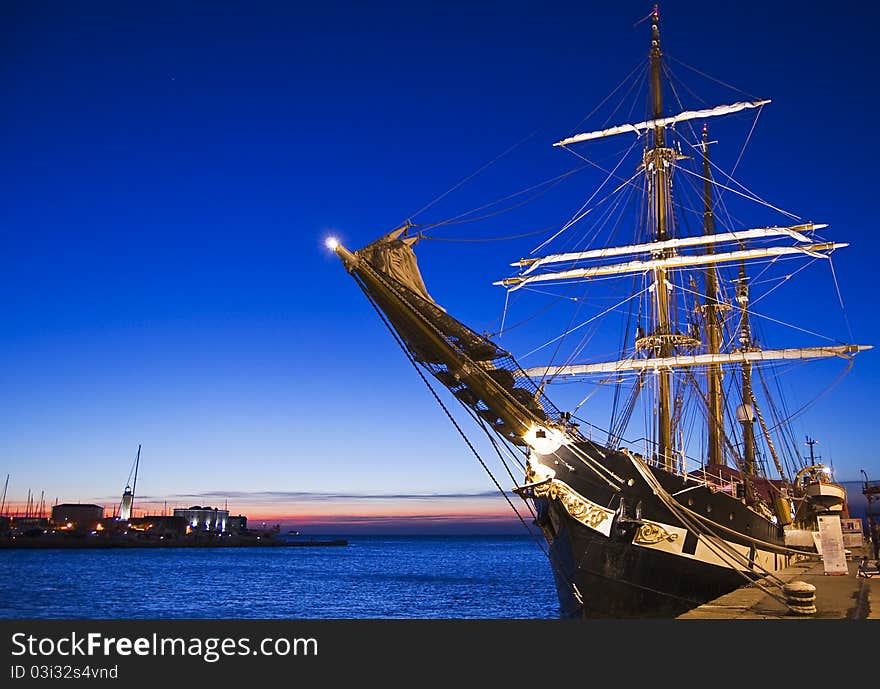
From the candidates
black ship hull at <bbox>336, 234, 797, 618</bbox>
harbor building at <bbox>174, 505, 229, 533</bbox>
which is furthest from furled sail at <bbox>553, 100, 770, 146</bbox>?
harbor building at <bbox>174, 505, 229, 533</bbox>

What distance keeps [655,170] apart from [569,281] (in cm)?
569

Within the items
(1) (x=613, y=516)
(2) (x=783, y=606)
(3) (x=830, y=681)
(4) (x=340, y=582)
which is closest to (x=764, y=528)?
(1) (x=613, y=516)

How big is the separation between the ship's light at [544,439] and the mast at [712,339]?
18.0 metres

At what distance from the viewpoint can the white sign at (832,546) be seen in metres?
17.5

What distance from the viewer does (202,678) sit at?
649 centimetres

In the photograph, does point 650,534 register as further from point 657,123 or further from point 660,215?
point 657,123

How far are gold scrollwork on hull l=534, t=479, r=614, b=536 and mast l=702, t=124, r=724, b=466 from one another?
59.3ft

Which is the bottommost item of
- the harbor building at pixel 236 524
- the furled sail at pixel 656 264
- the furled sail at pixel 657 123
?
the harbor building at pixel 236 524

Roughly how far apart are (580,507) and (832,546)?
6194 millimetres

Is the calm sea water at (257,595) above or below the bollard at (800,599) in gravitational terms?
below

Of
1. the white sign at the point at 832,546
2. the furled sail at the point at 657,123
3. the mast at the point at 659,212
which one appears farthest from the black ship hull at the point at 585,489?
the furled sail at the point at 657,123

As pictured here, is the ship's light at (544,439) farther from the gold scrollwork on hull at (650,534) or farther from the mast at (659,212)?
the mast at (659,212)

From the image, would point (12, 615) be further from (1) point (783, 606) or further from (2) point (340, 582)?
(1) point (783, 606)

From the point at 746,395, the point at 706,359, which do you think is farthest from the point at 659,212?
the point at 746,395
